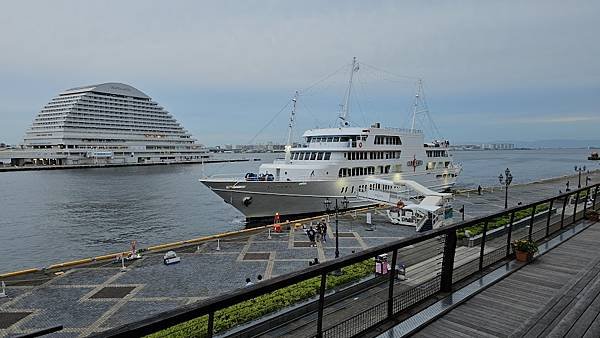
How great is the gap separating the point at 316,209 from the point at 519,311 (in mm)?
27640

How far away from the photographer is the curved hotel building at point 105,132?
128750 mm

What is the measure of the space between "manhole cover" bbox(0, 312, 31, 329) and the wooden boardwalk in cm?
1341

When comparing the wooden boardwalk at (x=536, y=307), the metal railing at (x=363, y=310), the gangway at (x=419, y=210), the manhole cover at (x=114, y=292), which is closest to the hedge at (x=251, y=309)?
the manhole cover at (x=114, y=292)

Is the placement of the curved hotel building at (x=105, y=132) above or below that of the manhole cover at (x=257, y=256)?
above

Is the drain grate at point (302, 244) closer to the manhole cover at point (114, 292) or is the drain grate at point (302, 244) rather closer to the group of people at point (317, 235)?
the group of people at point (317, 235)

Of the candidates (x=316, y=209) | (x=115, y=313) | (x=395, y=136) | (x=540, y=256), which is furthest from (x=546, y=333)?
(x=395, y=136)

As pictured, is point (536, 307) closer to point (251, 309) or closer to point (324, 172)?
point (251, 309)

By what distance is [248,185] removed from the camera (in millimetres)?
29453

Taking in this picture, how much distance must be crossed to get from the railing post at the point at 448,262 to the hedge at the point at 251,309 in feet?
15.7

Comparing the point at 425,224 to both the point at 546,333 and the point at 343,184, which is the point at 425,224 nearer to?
the point at 343,184

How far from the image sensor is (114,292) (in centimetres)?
1395

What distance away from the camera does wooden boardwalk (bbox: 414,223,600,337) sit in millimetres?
4094

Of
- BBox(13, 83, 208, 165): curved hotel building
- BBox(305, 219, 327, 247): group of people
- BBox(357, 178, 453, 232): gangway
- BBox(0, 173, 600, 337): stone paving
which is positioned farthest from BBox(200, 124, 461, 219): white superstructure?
BBox(13, 83, 208, 165): curved hotel building

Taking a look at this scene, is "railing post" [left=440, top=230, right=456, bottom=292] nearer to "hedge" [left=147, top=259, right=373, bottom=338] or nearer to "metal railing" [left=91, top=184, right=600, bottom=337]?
"metal railing" [left=91, top=184, right=600, bottom=337]
